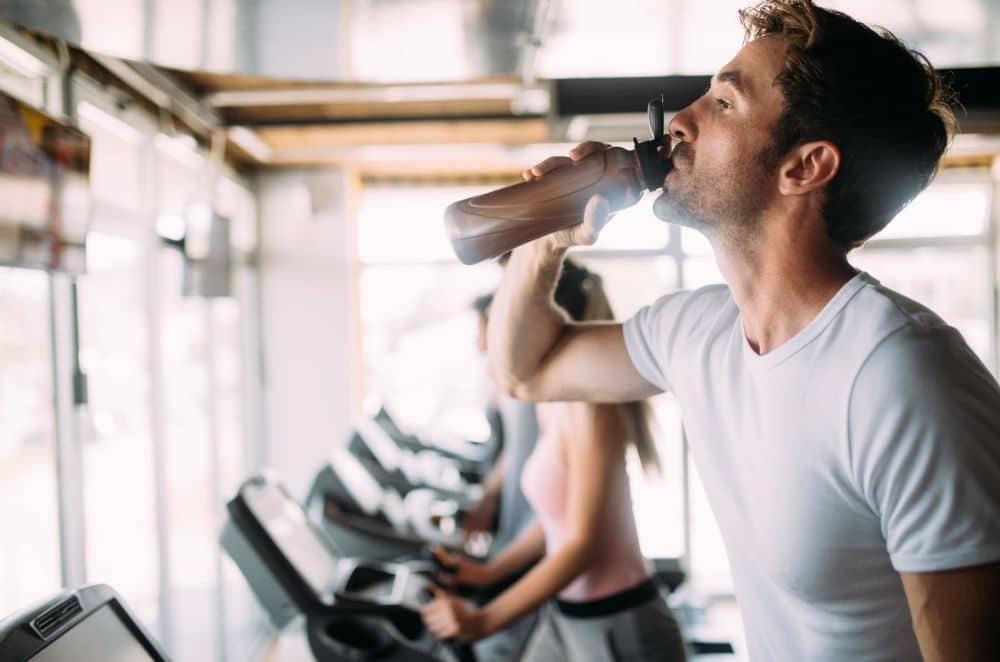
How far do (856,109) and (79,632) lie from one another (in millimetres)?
1209

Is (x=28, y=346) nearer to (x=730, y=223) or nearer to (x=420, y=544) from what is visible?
(x=420, y=544)

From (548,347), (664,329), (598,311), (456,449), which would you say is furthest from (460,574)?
(456,449)

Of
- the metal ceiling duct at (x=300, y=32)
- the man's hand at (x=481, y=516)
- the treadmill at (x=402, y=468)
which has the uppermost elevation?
the metal ceiling duct at (x=300, y=32)

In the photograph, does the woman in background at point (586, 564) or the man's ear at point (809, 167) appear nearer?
the man's ear at point (809, 167)

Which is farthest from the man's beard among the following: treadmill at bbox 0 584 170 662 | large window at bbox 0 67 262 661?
large window at bbox 0 67 262 661

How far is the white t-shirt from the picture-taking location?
0.81 meters

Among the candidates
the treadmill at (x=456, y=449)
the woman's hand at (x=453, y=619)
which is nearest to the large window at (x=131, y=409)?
the treadmill at (x=456, y=449)

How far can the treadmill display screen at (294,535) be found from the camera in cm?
200

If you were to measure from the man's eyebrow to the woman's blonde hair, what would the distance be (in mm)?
799

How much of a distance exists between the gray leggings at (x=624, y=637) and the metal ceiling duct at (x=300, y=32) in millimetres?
1319

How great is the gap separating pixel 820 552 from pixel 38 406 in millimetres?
2229

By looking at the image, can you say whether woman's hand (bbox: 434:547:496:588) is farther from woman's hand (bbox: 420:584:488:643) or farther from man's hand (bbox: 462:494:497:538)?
man's hand (bbox: 462:494:497:538)

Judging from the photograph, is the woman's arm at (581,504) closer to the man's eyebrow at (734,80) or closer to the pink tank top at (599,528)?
the pink tank top at (599,528)

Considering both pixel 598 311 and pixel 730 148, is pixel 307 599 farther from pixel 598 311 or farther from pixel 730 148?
pixel 730 148
